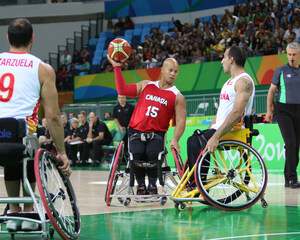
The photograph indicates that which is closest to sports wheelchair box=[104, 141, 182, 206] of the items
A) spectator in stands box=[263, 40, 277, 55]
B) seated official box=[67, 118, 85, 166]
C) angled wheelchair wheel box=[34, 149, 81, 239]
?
angled wheelchair wheel box=[34, 149, 81, 239]

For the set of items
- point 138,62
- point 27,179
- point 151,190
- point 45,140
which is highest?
point 138,62

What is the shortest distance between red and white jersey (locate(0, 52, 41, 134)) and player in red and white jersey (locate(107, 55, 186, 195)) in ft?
8.38

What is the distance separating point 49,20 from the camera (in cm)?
3266

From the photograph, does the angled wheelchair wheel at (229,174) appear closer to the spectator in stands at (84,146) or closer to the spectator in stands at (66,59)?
the spectator in stands at (84,146)

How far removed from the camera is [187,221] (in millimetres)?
5309

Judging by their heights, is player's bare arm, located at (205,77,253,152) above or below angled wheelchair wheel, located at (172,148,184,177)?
above

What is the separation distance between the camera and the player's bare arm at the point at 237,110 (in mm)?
5750

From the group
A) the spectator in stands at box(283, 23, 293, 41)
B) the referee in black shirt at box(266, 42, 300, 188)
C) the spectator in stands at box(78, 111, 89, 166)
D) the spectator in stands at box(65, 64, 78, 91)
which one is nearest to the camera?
the referee in black shirt at box(266, 42, 300, 188)

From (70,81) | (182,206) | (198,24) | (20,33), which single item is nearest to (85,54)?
(70,81)

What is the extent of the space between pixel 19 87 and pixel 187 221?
216cm

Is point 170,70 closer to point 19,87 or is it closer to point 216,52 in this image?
A: point 19,87

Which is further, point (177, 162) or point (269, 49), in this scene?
point (269, 49)

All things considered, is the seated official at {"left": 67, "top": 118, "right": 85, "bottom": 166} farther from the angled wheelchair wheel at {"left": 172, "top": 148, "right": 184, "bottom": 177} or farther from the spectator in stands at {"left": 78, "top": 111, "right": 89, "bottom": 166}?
the angled wheelchair wheel at {"left": 172, "top": 148, "right": 184, "bottom": 177}

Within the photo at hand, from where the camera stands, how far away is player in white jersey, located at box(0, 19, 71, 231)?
13.3 ft
